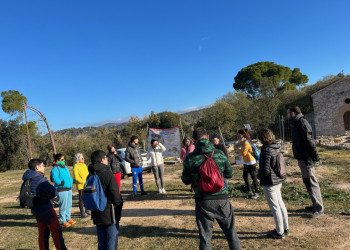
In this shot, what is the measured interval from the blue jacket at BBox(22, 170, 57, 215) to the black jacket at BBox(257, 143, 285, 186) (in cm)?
354

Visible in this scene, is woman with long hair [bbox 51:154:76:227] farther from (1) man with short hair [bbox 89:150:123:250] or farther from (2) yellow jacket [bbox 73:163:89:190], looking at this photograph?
(1) man with short hair [bbox 89:150:123:250]

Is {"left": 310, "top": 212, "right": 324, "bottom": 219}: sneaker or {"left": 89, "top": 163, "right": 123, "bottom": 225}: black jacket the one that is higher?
{"left": 89, "top": 163, "right": 123, "bottom": 225}: black jacket

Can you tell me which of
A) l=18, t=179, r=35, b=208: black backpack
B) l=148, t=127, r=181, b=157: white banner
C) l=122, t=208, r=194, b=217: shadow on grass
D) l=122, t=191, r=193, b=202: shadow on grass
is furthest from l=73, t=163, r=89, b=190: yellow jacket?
l=148, t=127, r=181, b=157: white banner

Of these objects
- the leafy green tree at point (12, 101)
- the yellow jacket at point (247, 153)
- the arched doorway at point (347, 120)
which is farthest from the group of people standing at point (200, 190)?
the arched doorway at point (347, 120)

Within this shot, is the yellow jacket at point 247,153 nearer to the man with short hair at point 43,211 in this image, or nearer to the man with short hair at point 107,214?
the man with short hair at point 107,214

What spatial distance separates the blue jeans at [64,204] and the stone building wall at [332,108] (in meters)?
23.7

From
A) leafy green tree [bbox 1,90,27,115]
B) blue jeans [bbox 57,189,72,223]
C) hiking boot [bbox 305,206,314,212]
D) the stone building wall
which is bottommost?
→ hiking boot [bbox 305,206,314,212]

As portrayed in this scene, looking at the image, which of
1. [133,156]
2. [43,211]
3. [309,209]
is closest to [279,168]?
[309,209]

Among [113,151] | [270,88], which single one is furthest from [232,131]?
[113,151]

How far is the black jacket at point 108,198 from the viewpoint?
3022mm

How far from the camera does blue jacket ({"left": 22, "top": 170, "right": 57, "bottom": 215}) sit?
367cm

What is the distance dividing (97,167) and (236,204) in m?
3.93

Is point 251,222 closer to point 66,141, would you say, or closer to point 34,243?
point 34,243

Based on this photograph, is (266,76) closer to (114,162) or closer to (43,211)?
(114,162)
